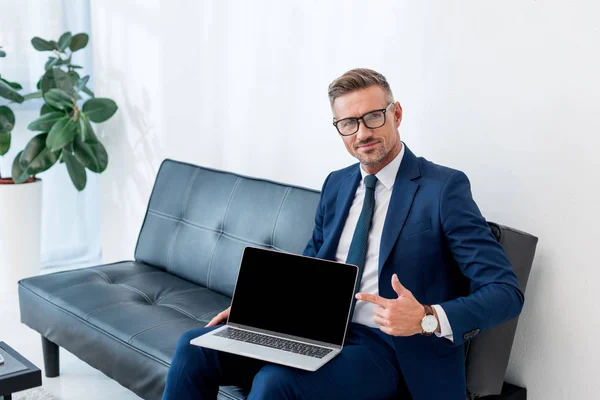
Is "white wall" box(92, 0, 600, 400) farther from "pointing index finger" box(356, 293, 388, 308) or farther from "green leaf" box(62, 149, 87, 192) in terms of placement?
"pointing index finger" box(356, 293, 388, 308)

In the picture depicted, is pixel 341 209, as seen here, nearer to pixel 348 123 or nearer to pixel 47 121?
pixel 348 123

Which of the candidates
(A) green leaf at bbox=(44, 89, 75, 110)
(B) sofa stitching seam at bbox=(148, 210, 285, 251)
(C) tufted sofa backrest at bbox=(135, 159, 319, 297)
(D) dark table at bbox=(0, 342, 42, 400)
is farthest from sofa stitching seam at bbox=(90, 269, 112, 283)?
(A) green leaf at bbox=(44, 89, 75, 110)

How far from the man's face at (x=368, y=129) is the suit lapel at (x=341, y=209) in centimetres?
13

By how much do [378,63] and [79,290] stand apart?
4.26 ft

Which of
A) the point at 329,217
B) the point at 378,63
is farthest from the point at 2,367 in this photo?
the point at 378,63

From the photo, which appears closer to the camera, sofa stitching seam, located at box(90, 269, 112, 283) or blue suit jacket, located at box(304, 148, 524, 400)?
blue suit jacket, located at box(304, 148, 524, 400)

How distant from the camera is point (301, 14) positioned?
9.20 feet

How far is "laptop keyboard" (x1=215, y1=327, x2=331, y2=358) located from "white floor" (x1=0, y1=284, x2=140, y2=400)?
35.7 inches

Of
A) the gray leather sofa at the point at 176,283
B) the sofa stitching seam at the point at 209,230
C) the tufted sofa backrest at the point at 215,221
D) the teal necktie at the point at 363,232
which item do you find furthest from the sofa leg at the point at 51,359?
the teal necktie at the point at 363,232

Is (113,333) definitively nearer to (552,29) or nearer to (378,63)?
(378,63)

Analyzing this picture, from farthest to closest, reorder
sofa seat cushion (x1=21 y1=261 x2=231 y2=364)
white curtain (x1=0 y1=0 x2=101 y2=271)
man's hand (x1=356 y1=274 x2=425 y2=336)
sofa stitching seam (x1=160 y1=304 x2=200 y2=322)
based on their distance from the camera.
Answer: white curtain (x1=0 y1=0 x2=101 y2=271), sofa stitching seam (x1=160 y1=304 x2=200 y2=322), sofa seat cushion (x1=21 y1=261 x2=231 y2=364), man's hand (x1=356 y1=274 x2=425 y2=336)

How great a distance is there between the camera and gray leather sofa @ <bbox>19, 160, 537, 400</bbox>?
1.88 m

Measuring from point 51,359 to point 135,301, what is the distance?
0.52 metres

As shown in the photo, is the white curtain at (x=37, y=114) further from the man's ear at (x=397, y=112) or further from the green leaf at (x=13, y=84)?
the man's ear at (x=397, y=112)
